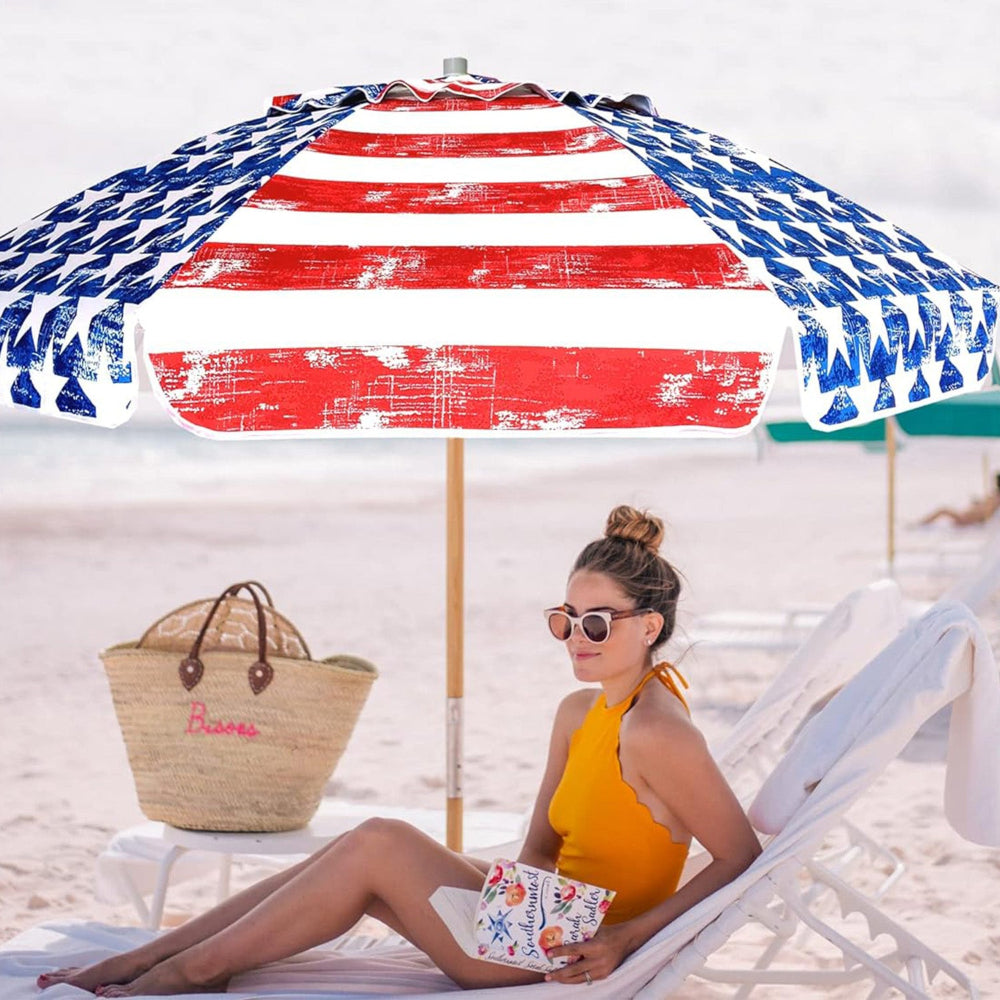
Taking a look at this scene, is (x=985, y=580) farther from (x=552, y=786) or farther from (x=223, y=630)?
(x=223, y=630)

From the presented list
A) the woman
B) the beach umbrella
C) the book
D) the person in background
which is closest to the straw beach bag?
the woman

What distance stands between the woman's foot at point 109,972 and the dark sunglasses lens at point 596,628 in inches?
39.8

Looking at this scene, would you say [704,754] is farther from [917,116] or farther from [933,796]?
[917,116]

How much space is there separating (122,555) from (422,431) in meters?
13.9

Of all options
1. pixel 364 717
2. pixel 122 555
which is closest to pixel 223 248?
pixel 364 717

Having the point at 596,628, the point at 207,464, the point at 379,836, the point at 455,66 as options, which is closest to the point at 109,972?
the point at 379,836

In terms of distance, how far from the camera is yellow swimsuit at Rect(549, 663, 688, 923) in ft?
9.19

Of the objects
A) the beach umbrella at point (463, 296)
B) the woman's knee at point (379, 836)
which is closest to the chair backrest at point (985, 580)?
the beach umbrella at point (463, 296)

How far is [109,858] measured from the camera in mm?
4016

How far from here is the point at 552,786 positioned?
9.95 ft

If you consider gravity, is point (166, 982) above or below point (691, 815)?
below

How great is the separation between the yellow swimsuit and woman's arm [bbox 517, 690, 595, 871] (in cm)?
11

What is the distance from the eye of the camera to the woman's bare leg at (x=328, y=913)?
277cm

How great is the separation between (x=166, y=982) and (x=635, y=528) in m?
1.17
